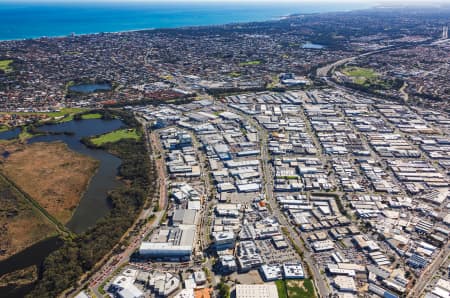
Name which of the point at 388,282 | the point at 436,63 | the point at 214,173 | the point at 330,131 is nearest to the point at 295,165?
the point at 214,173

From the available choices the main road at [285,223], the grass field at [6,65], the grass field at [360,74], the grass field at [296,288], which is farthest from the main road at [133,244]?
the grass field at [6,65]

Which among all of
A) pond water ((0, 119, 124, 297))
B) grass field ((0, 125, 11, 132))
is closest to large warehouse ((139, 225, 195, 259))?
pond water ((0, 119, 124, 297))

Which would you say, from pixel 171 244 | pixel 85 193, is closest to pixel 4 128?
pixel 85 193

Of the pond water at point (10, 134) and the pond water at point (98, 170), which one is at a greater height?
the pond water at point (10, 134)

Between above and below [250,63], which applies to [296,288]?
below

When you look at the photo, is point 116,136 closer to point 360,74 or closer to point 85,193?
point 85,193

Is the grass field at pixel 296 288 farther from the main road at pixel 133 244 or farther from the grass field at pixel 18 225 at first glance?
the grass field at pixel 18 225
